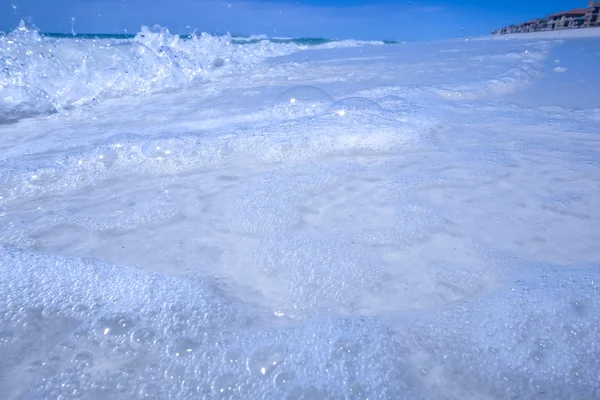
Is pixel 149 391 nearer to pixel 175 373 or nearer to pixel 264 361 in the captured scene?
pixel 175 373

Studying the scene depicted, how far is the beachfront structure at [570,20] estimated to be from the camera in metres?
18.0

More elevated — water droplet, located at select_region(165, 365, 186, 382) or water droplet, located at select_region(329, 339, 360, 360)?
water droplet, located at select_region(165, 365, 186, 382)

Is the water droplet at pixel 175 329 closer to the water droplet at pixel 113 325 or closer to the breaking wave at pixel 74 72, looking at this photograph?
the water droplet at pixel 113 325

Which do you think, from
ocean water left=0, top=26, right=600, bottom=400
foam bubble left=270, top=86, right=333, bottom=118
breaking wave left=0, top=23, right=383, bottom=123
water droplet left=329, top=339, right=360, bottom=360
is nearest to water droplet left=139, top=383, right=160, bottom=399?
ocean water left=0, top=26, right=600, bottom=400

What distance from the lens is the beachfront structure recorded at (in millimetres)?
18016

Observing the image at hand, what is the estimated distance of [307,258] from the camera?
1.42 metres

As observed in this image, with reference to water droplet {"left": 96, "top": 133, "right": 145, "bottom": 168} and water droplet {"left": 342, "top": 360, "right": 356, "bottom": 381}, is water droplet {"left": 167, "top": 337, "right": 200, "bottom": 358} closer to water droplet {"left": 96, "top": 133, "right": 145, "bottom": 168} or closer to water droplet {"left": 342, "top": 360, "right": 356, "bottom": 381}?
water droplet {"left": 342, "top": 360, "right": 356, "bottom": 381}

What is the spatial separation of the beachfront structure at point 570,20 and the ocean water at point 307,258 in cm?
2050

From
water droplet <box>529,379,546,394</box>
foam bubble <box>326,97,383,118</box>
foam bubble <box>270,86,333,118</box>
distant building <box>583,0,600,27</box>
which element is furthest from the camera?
distant building <box>583,0,600,27</box>

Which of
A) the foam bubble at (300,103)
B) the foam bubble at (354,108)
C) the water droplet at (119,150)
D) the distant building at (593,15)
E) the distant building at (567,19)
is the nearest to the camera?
the water droplet at (119,150)

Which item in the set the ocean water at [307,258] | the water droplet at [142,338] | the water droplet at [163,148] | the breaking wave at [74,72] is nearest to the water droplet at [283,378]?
the ocean water at [307,258]

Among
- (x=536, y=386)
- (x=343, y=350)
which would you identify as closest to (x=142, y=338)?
(x=343, y=350)

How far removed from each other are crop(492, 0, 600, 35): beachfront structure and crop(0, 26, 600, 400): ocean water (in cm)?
2050

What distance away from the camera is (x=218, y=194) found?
1986 millimetres
